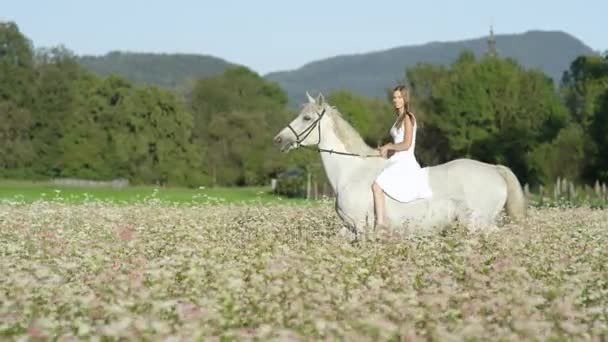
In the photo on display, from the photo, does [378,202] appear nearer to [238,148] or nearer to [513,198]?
[513,198]

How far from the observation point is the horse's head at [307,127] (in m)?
15.0

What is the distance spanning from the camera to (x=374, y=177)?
47.9ft

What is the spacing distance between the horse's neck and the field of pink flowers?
10.9 ft

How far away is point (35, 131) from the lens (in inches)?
3593

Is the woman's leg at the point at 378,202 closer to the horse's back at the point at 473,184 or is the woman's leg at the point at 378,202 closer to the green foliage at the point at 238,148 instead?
the horse's back at the point at 473,184

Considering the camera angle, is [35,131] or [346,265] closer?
[346,265]

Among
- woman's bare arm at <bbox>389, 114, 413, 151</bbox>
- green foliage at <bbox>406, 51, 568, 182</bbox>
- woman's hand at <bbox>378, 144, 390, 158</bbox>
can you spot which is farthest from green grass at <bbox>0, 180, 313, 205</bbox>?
green foliage at <bbox>406, 51, 568, 182</bbox>

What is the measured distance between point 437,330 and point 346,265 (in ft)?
9.65

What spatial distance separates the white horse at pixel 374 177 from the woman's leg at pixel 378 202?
5.1 inches

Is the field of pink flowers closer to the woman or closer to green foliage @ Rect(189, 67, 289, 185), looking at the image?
the woman

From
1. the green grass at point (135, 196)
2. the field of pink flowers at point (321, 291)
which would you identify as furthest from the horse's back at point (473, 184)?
the green grass at point (135, 196)

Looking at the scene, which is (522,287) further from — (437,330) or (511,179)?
(511,179)

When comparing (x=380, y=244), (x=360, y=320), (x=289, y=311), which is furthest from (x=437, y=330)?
(x=380, y=244)

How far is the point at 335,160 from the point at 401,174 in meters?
1.12
